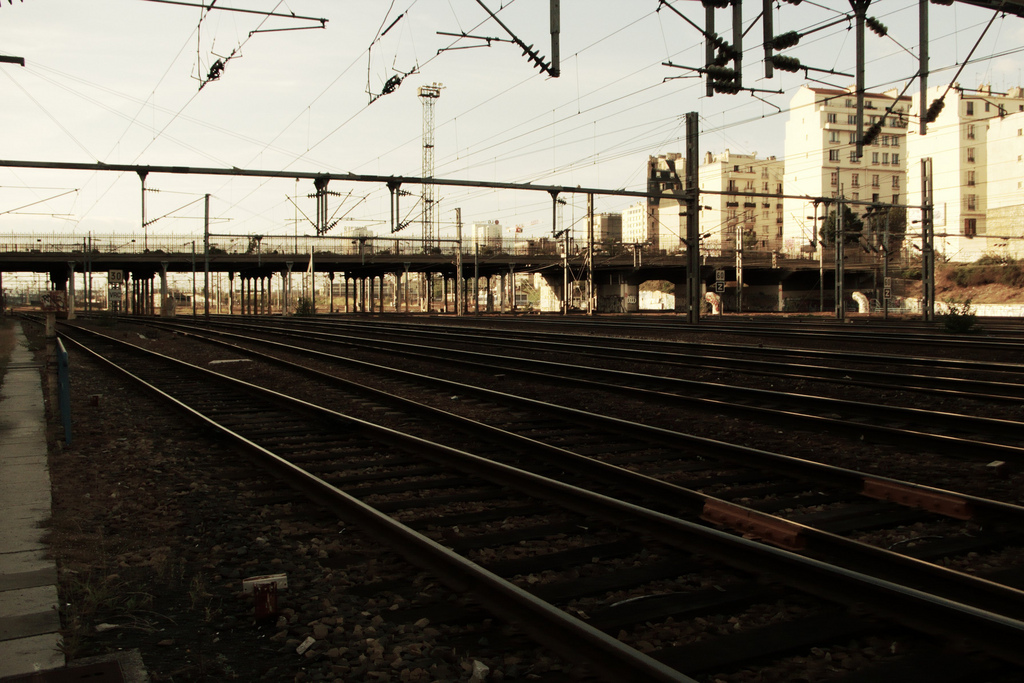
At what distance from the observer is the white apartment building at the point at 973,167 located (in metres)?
75.0

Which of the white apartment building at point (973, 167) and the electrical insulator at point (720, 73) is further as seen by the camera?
the white apartment building at point (973, 167)

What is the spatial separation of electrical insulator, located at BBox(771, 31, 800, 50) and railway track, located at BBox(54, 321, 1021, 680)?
13671mm

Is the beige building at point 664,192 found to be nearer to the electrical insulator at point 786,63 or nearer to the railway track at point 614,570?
the electrical insulator at point 786,63

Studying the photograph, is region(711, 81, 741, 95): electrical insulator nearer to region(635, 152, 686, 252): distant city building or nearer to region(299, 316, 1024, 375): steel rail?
region(635, 152, 686, 252): distant city building

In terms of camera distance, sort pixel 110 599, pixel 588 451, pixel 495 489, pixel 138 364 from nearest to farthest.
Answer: pixel 110 599, pixel 495 489, pixel 588 451, pixel 138 364

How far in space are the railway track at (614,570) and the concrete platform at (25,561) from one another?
1.98 meters

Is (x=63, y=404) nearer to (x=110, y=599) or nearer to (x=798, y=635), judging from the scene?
(x=110, y=599)

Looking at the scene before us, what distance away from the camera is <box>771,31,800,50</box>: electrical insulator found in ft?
56.0

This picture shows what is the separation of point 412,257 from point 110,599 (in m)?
62.9

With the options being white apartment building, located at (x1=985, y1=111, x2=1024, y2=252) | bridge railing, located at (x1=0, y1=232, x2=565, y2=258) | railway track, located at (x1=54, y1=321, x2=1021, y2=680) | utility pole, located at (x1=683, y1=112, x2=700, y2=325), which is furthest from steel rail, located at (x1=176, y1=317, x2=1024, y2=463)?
white apartment building, located at (x1=985, y1=111, x2=1024, y2=252)

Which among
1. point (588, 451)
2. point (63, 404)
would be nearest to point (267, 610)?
point (588, 451)

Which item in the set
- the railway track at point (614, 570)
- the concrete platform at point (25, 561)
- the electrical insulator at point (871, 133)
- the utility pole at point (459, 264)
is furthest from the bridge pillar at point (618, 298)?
the railway track at point (614, 570)

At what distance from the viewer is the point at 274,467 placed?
24.7ft

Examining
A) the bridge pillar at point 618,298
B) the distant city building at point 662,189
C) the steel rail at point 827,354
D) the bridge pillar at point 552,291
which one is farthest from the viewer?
the bridge pillar at point 552,291
